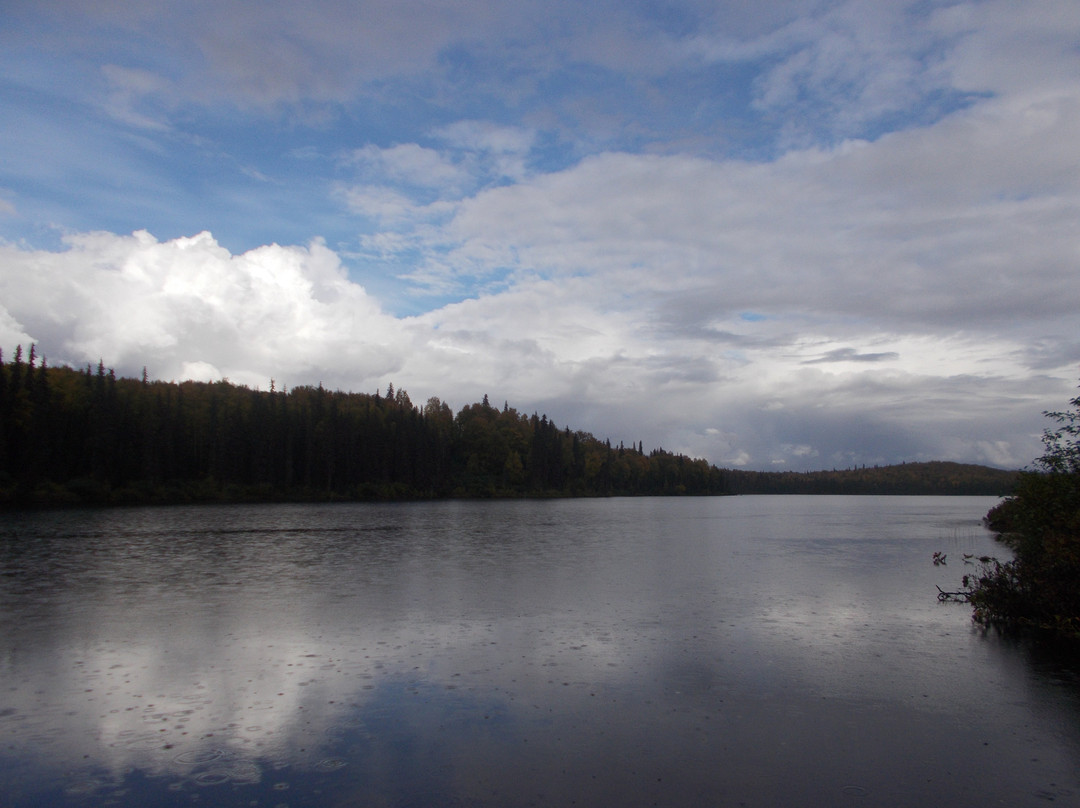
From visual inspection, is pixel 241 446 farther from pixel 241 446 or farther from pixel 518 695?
pixel 518 695

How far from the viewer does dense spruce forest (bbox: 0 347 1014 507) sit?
8981 centimetres

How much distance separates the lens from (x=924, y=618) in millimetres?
19531

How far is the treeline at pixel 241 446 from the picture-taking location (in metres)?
89.9

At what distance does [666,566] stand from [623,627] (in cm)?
1429

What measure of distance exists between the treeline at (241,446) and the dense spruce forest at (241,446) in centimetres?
24

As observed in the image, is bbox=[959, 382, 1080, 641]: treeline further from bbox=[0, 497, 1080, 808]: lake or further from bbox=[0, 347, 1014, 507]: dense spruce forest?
bbox=[0, 347, 1014, 507]: dense spruce forest

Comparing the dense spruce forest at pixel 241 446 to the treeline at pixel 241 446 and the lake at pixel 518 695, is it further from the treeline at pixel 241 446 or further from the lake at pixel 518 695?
the lake at pixel 518 695

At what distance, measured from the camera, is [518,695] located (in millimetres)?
12023

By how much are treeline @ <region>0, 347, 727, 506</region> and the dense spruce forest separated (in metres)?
0.24

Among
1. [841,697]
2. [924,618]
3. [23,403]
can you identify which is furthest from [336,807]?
[23,403]

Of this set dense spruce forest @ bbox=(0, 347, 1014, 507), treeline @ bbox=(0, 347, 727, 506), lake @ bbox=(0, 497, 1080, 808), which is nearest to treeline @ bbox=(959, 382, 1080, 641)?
lake @ bbox=(0, 497, 1080, 808)

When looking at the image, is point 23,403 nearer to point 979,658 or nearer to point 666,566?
point 666,566

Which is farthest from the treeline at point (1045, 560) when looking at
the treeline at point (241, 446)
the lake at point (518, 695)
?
the treeline at point (241, 446)

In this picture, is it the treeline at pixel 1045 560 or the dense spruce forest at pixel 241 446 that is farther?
the dense spruce forest at pixel 241 446
